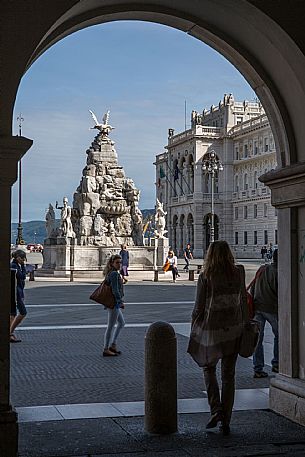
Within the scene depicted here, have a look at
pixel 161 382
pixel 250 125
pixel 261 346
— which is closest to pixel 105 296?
pixel 261 346

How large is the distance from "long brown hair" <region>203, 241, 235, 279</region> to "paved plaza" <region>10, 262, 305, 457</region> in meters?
1.55

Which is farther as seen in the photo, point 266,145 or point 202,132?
point 202,132

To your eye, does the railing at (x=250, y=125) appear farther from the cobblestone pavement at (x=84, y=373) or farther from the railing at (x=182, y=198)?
the cobblestone pavement at (x=84, y=373)

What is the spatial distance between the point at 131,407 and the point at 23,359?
3913mm

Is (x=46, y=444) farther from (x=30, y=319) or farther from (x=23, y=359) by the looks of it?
(x=30, y=319)

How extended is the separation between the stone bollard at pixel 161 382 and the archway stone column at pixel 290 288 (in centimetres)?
143

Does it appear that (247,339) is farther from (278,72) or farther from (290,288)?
(278,72)

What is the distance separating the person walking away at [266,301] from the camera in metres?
10.7

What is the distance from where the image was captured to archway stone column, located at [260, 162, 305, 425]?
806 centimetres

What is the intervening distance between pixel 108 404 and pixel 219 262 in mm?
2554

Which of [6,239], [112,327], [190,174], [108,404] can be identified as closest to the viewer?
[6,239]

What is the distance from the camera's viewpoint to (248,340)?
23.7 ft

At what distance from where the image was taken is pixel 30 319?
18.4 m

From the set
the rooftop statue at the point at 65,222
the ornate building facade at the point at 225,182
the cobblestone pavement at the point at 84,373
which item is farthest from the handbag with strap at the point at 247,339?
the ornate building facade at the point at 225,182
